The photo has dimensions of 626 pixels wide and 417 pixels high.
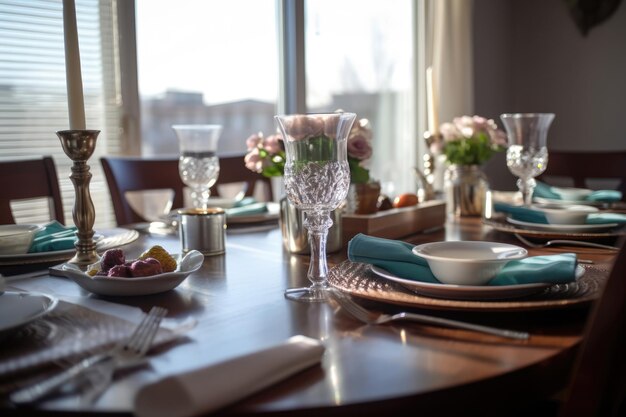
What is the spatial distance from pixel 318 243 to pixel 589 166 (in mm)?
1959

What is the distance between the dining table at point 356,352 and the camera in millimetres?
634

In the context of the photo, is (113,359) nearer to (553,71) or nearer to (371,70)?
(371,70)

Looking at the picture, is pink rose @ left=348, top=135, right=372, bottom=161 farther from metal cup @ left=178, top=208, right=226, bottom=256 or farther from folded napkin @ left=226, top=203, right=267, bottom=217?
folded napkin @ left=226, top=203, right=267, bottom=217

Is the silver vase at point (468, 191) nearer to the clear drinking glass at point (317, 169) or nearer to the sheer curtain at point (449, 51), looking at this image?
the clear drinking glass at point (317, 169)

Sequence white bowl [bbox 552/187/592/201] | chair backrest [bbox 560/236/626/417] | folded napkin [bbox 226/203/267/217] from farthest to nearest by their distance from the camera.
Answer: white bowl [bbox 552/187/592/201], folded napkin [bbox 226/203/267/217], chair backrest [bbox 560/236/626/417]

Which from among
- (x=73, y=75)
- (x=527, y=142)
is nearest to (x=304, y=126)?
(x=73, y=75)

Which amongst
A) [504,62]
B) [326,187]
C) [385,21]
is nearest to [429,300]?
[326,187]

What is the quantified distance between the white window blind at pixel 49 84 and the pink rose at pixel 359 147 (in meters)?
1.34

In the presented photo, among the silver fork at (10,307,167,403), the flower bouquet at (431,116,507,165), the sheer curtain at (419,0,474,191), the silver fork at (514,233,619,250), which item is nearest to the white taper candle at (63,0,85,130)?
the silver fork at (10,307,167,403)

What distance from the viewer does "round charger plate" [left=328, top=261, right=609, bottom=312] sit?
86 centimetres

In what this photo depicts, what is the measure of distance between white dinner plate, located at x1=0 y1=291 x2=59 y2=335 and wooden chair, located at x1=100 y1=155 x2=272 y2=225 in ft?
3.48

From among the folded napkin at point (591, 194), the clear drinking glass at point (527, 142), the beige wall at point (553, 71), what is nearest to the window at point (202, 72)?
the clear drinking glass at point (527, 142)

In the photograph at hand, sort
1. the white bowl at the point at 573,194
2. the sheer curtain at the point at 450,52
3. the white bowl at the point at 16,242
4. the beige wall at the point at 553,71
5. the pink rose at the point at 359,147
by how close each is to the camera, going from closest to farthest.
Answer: the white bowl at the point at 16,242 < the pink rose at the point at 359,147 < the white bowl at the point at 573,194 < the sheer curtain at the point at 450,52 < the beige wall at the point at 553,71

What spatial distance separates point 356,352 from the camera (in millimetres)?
757
